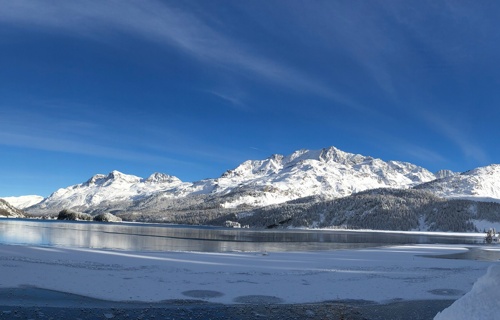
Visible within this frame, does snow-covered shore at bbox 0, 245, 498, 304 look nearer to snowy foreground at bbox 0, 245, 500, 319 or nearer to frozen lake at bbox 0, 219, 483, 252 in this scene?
snowy foreground at bbox 0, 245, 500, 319

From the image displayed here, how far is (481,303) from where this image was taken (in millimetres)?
16016

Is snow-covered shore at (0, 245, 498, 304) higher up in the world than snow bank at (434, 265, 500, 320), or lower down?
lower down

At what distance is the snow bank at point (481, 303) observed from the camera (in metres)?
15.4

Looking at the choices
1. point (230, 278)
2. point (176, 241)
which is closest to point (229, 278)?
point (230, 278)

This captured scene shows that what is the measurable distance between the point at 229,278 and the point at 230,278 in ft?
0.24

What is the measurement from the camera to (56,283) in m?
28.1

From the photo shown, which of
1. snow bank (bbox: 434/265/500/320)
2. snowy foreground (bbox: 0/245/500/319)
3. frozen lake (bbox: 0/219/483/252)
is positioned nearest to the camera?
snow bank (bbox: 434/265/500/320)

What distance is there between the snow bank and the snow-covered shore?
33.9 feet

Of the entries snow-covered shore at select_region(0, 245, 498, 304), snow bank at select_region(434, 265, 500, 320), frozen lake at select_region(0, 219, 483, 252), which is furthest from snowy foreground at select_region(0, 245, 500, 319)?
frozen lake at select_region(0, 219, 483, 252)

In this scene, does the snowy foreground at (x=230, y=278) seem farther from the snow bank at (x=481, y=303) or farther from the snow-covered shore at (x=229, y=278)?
the snow bank at (x=481, y=303)

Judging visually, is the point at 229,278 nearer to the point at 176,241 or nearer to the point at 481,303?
the point at 481,303

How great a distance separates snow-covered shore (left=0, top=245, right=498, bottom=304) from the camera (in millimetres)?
26688

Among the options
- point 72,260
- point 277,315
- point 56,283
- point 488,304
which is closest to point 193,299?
point 277,315

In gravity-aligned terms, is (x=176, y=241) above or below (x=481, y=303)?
below
